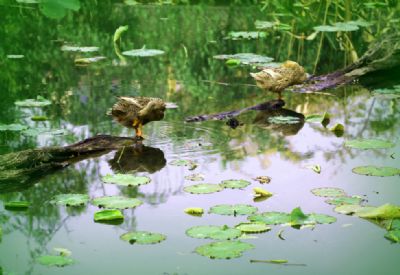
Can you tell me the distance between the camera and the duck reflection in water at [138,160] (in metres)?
3.82

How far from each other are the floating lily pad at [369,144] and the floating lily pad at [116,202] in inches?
56.4

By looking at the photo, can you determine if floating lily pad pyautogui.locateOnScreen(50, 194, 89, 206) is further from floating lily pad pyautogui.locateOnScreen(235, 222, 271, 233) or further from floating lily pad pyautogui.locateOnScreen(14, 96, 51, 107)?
floating lily pad pyautogui.locateOnScreen(14, 96, 51, 107)

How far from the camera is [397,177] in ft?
12.0

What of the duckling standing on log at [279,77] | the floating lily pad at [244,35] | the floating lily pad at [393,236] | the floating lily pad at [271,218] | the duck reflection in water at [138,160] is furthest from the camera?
the floating lily pad at [244,35]

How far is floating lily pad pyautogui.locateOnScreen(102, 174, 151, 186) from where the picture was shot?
3529 millimetres

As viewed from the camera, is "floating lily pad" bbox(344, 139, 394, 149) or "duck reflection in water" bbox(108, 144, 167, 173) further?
"floating lily pad" bbox(344, 139, 394, 149)

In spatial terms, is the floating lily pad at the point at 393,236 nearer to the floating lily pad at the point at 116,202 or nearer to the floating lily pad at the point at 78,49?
the floating lily pad at the point at 116,202

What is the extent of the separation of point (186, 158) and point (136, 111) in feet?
1.36

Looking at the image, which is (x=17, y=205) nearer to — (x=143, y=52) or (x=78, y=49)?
(x=143, y=52)

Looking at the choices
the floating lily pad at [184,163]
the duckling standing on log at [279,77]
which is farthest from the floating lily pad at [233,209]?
the duckling standing on log at [279,77]

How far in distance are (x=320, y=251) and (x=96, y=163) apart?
1469 millimetres

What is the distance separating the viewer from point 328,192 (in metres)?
3.43

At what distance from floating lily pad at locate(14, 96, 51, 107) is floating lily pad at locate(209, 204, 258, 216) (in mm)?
2206

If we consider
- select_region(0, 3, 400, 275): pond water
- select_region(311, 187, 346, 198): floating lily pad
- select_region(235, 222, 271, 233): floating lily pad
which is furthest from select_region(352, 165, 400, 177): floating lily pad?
select_region(235, 222, 271, 233): floating lily pad
